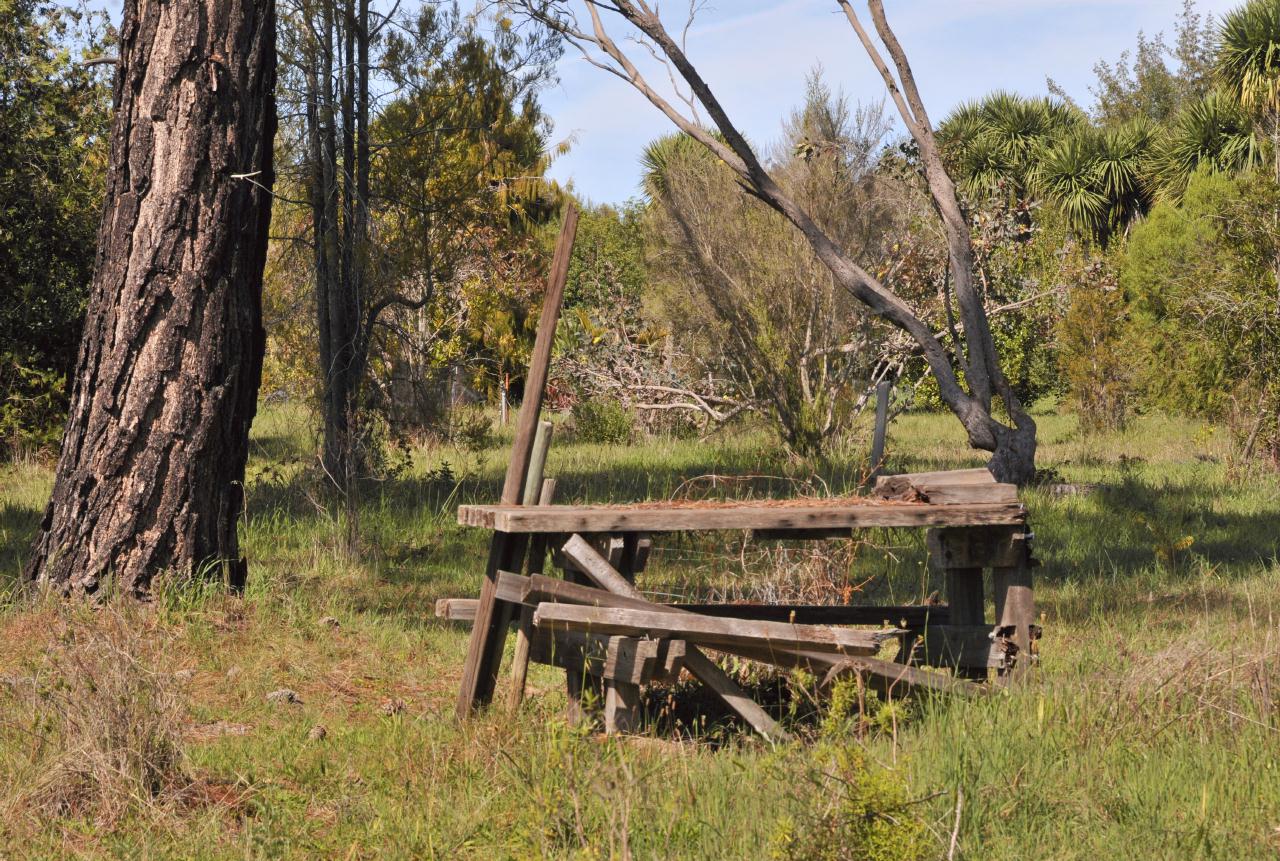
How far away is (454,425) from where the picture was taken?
1392 cm

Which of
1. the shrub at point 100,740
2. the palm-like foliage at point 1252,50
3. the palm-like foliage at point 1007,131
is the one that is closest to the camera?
the shrub at point 100,740

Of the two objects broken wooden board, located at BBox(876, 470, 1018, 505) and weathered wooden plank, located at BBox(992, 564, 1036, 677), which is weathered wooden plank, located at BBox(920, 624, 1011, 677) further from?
broken wooden board, located at BBox(876, 470, 1018, 505)

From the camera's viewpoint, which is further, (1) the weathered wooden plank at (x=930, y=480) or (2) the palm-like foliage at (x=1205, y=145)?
(2) the palm-like foliage at (x=1205, y=145)

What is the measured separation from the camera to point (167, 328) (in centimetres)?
644

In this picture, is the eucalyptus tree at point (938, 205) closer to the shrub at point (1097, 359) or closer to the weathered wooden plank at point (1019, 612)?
the weathered wooden plank at point (1019, 612)

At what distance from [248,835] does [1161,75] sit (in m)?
45.7

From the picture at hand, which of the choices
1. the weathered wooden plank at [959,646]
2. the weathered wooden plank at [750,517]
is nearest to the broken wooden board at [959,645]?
the weathered wooden plank at [959,646]

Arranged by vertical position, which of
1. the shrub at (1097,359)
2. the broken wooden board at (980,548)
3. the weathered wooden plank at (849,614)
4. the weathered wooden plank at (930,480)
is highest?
the shrub at (1097,359)

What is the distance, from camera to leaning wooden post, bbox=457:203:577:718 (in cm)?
463

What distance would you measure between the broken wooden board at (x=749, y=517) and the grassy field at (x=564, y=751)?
0.62 m

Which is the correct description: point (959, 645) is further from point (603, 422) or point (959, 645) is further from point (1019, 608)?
point (603, 422)

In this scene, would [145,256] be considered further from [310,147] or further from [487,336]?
[487,336]

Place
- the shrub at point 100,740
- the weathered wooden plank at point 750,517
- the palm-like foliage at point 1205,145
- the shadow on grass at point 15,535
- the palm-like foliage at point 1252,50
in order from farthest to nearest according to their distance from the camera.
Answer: the palm-like foliage at point 1205,145
the palm-like foliage at point 1252,50
the shadow on grass at point 15,535
the weathered wooden plank at point 750,517
the shrub at point 100,740

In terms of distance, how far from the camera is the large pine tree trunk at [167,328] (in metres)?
6.32
